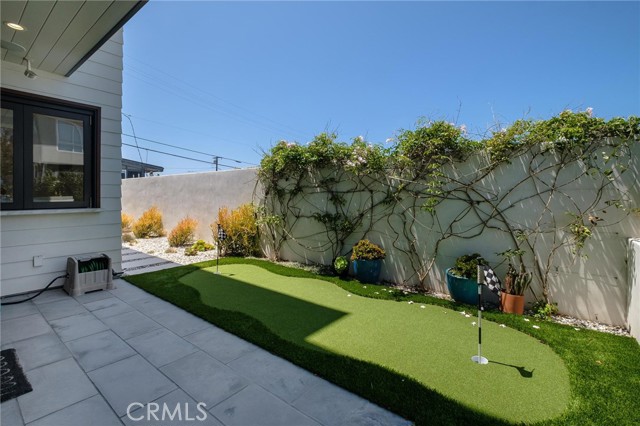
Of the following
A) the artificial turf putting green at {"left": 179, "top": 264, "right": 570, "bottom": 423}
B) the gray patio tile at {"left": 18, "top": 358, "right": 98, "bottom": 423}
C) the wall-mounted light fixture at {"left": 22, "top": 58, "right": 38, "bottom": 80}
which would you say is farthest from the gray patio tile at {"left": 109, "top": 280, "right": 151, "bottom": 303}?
the wall-mounted light fixture at {"left": 22, "top": 58, "right": 38, "bottom": 80}

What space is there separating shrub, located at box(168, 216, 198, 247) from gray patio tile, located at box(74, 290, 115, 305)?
381cm

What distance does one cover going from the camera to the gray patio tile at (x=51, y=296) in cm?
374

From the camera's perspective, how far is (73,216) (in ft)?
14.1

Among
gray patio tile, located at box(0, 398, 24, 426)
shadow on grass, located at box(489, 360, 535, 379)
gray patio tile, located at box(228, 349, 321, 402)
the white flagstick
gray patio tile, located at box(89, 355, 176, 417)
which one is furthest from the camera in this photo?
the white flagstick

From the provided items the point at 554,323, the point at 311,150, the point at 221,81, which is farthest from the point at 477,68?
the point at 221,81

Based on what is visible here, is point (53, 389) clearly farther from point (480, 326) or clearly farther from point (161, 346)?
point (480, 326)

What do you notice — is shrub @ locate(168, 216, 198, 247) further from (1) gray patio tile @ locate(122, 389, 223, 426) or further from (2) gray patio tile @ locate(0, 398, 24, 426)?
(1) gray patio tile @ locate(122, 389, 223, 426)

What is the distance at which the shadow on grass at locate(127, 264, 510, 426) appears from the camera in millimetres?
1856

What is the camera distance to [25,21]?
8.91 feet

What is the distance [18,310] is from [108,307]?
975mm

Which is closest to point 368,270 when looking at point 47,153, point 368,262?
point 368,262

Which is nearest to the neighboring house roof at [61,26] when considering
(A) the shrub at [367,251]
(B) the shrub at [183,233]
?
(A) the shrub at [367,251]

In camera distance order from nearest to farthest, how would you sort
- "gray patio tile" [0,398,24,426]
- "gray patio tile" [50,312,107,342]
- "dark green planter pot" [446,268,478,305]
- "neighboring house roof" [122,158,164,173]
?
"gray patio tile" [0,398,24,426]
"gray patio tile" [50,312,107,342]
"dark green planter pot" [446,268,478,305]
"neighboring house roof" [122,158,164,173]

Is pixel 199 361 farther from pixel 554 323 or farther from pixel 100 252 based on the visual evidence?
pixel 554 323
